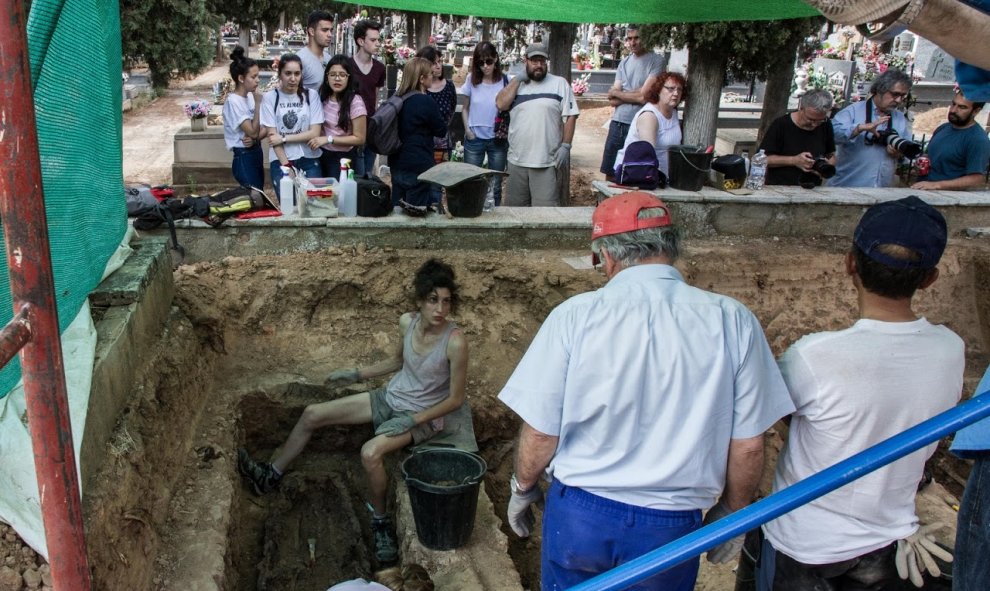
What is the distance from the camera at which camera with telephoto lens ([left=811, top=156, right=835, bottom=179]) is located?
7.11 metres

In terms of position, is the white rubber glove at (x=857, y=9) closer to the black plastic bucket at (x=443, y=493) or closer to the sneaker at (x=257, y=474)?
the black plastic bucket at (x=443, y=493)

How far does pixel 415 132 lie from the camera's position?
→ 6852 millimetres

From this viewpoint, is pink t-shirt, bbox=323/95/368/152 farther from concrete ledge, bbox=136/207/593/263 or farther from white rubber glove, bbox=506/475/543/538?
white rubber glove, bbox=506/475/543/538

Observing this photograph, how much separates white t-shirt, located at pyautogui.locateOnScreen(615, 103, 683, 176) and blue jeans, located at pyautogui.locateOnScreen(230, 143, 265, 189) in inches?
133

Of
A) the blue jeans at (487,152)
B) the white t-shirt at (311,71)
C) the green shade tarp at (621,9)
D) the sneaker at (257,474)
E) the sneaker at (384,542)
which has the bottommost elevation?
the sneaker at (384,542)

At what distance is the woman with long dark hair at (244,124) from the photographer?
24.0ft

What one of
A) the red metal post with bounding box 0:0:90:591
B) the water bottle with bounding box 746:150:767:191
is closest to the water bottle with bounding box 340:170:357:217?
the water bottle with bounding box 746:150:767:191

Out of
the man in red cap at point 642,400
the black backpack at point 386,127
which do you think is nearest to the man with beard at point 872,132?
the black backpack at point 386,127

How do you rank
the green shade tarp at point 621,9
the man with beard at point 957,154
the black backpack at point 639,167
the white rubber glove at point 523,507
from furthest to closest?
the man with beard at point 957,154 < the black backpack at point 639,167 < the green shade tarp at point 621,9 < the white rubber glove at point 523,507

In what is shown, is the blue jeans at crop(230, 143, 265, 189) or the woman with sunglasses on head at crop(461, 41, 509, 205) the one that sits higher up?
the woman with sunglasses on head at crop(461, 41, 509, 205)

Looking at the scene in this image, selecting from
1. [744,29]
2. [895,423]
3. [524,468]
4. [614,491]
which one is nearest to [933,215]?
[895,423]

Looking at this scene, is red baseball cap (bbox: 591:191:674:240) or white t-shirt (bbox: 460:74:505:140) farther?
white t-shirt (bbox: 460:74:505:140)

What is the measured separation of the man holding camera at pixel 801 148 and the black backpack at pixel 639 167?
1265 millimetres

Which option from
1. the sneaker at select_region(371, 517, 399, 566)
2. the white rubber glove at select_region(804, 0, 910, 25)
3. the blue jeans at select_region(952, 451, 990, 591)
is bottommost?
Result: the sneaker at select_region(371, 517, 399, 566)
